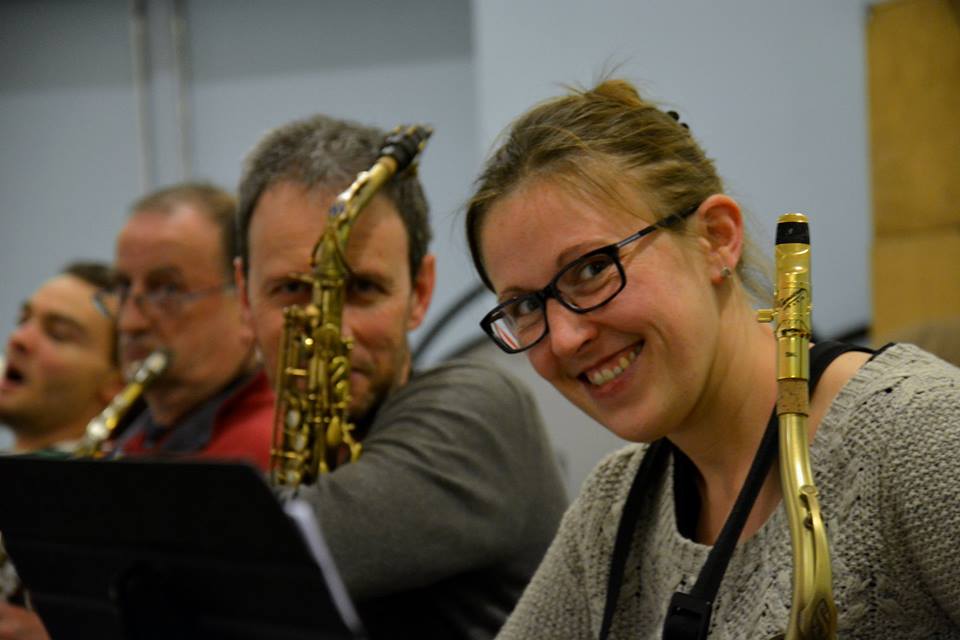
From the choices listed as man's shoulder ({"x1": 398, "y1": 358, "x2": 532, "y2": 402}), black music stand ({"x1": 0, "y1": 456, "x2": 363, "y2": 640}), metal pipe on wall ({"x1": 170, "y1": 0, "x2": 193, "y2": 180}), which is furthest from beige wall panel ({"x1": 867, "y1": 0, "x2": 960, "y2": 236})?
metal pipe on wall ({"x1": 170, "y1": 0, "x2": 193, "y2": 180})

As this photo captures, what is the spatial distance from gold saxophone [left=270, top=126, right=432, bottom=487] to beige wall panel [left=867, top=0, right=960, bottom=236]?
170cm

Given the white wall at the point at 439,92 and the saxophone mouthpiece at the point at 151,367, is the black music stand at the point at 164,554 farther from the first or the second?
the white wall at the point at 439,92

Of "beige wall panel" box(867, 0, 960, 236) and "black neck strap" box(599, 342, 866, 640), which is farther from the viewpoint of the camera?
"beige wall panel" box(867, 0, 960, 236)

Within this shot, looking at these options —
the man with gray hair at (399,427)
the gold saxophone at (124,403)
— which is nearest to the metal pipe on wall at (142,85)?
the gold saxophone at (124,403)

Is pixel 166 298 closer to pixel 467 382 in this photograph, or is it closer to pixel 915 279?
pixel 467 382

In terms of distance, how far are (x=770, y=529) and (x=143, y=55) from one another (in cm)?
479

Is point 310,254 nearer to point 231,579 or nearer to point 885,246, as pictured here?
point 231,579

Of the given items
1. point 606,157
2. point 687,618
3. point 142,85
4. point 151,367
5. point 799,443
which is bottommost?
point 687,618

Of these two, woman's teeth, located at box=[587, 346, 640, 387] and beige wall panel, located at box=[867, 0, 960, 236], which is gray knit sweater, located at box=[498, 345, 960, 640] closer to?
woman's teeth, located at box=[587, 346, 640, 387]

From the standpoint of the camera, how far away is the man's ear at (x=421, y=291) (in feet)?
6.41

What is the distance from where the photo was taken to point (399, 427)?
1.79 m

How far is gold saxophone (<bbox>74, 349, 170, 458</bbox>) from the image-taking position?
8.23ft

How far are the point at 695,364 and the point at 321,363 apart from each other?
0.67 meters

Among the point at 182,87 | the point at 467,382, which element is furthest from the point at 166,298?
the point at 182,87
